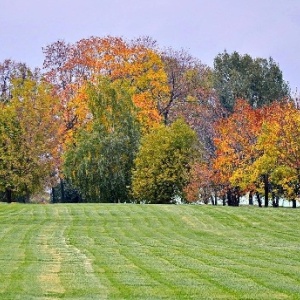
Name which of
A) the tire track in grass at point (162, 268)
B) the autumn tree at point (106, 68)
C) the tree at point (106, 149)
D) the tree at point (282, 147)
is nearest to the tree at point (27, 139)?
the tree at point (106, 149)

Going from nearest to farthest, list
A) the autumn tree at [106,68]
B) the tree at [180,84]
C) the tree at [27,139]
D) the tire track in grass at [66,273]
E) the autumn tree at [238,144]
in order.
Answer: the tire track in grass at [66,273]
the autumn tree at [238,144]
the tree at [27,139]
the autumn tree at [106,68]
the tree at [180,84]

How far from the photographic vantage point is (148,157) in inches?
1843

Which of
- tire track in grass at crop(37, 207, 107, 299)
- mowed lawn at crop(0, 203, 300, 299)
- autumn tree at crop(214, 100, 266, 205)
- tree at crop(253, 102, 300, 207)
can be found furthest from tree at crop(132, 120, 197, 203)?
tire track in grass at crop(37, 207, 107, 299)

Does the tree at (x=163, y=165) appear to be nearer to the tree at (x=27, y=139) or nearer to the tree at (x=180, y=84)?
the tree at (x=27, y=139)

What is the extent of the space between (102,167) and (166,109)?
42.5 ft

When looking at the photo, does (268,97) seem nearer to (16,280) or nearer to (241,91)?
(241,91)

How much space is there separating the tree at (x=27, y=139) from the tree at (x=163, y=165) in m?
7.42

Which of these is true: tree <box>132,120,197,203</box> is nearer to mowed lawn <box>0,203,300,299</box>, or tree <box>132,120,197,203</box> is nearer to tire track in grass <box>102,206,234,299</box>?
mowed lawn <box>0,203,300,299</box>

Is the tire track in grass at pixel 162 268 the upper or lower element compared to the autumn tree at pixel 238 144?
lower

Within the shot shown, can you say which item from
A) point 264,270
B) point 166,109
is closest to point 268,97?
point 166,109

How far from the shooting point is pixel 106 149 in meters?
48.4

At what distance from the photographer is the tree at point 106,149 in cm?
4853

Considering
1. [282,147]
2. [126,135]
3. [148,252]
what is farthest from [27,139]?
[148,252]

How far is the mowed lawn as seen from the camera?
40.6ft
